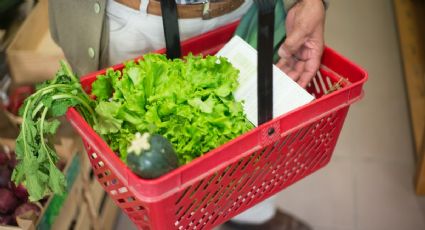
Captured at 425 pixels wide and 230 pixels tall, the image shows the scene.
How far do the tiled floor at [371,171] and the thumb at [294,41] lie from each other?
3.19 feet

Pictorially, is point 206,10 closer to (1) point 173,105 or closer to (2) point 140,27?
(2) point 140,27

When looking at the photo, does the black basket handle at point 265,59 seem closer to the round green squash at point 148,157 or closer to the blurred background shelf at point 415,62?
the round green squash at point 148,157

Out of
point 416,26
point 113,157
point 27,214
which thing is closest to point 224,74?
point 113,157

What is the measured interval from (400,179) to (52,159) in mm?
1519

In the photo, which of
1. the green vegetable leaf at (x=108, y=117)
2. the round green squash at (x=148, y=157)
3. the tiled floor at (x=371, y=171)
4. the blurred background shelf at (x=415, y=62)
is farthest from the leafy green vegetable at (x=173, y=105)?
the blurred background shelf at (x=415, y=62)

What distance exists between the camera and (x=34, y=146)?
3.02 ft

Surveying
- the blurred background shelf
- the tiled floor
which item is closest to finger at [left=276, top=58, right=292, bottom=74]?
the tiled floor

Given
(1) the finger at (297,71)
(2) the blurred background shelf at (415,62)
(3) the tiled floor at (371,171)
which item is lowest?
(3) the tiled floor at (371,171)

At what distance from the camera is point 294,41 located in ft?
3.56

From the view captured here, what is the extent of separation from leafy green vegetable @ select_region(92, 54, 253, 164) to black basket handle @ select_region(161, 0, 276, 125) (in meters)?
0.06

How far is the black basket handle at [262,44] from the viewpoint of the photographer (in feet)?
2.78

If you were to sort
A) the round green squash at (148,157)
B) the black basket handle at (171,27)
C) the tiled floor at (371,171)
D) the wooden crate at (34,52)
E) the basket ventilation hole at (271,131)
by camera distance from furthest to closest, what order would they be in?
the tiled floor at (371,171) < the wooden crate at (34,52) < the black basket handle at (171,27) < the basket ventilation hole at (271,131) < the round green squash at (148,157)

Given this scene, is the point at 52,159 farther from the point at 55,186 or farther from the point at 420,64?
the point at 420,64

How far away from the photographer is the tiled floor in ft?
6.30
